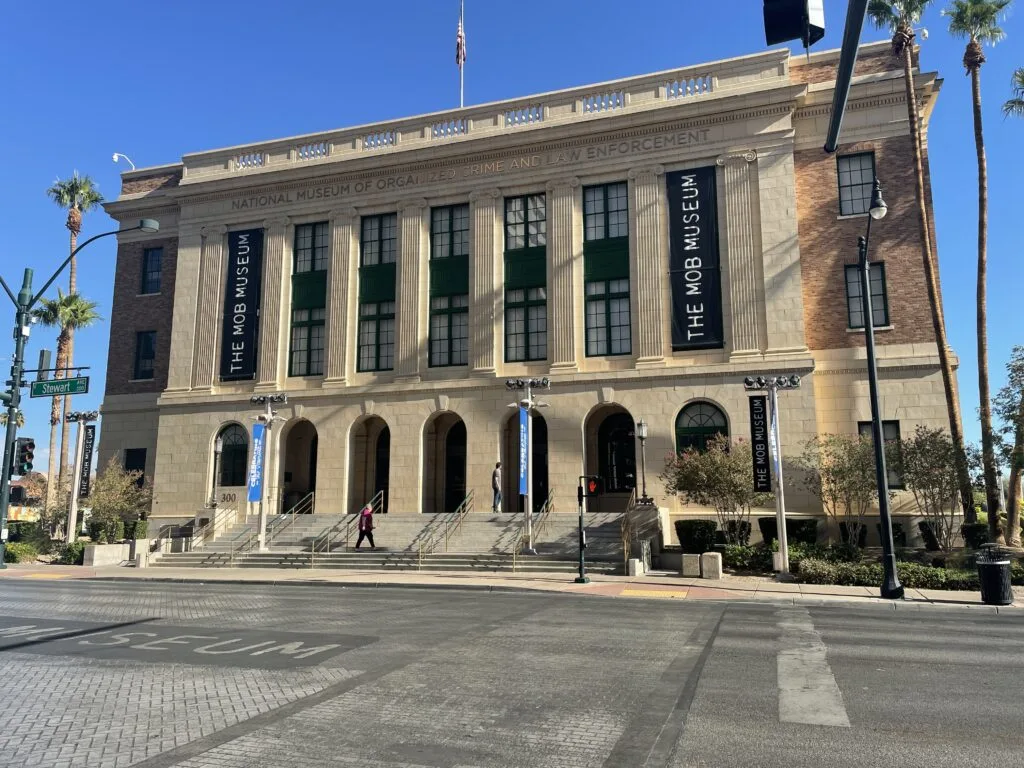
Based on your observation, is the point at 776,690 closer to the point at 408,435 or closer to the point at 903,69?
the point at 408,435

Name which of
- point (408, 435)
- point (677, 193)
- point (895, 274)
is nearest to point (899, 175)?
point (895, 274)

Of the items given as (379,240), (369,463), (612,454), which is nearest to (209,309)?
(379,240)

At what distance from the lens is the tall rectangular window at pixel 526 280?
31.1 m

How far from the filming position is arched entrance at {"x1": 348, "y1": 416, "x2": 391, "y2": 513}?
33.8 metres

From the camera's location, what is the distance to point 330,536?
93.7ft

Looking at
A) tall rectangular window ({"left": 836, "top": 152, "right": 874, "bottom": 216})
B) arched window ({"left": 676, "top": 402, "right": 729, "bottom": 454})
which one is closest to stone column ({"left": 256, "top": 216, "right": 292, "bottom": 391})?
arched window ({"left": 676, "top": 402, "right": 729, "bottom": 454})

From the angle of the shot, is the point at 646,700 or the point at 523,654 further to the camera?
the point at 523,654

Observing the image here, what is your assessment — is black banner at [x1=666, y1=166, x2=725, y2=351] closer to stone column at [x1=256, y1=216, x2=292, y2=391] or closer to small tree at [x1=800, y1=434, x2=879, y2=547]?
small tree at [x1=800, y1=434, x2=879, y2=547]

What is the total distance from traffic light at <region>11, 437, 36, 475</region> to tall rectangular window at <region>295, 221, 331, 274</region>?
14.3 m

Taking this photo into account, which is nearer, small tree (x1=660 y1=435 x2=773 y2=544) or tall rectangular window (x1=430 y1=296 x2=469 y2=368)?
small tree (x1=660 y1=435 x2=773 y2=544)

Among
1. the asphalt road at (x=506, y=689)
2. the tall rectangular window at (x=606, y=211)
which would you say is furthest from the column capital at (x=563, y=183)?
the asphalt road at (x=506, y=689)

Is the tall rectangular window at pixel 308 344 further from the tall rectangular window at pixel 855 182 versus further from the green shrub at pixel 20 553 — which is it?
the tall rectangular window at pixel 855 182

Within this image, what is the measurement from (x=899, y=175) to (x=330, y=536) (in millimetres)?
25958

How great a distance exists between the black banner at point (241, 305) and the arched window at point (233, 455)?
2589 mm
